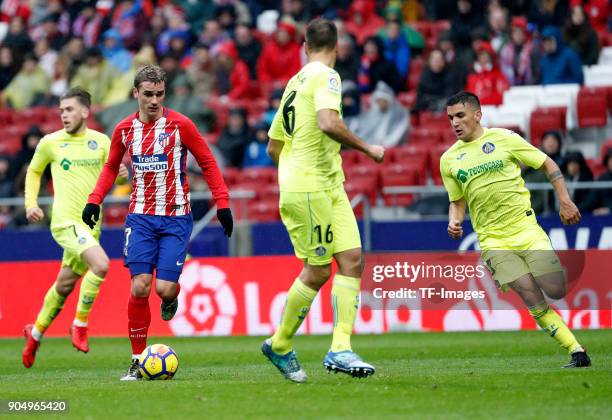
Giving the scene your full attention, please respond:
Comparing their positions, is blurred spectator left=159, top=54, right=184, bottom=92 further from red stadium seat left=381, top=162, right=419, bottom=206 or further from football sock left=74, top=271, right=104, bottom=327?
football sock left=74, top=271, right=104, bottom=327

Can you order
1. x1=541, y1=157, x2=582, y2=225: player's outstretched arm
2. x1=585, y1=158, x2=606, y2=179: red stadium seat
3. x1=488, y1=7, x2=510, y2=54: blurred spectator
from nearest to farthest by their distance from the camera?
x1=541, y1=157, x2=582, y2=225: player's outstretched arm → x1=585, y1=158, x2=606, y2=179: red stadium seat → x1=488, y1=7, x2=510, y2=54: blurred spectator

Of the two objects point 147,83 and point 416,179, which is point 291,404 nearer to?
point 147,83

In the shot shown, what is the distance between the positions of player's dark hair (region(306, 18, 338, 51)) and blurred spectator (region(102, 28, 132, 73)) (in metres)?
15.4

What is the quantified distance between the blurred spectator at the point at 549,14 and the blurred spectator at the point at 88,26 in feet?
30.3

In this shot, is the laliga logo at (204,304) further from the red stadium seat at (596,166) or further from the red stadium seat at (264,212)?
the red stadium seat at (596,166)

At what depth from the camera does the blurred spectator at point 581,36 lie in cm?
1911

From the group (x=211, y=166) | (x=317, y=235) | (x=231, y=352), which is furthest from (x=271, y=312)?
(x=317, y=235)

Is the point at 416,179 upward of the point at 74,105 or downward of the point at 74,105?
downward

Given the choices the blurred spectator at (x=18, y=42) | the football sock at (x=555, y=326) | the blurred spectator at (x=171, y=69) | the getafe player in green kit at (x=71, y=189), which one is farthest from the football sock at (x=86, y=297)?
the blurred spectator at (x=18, y=42)

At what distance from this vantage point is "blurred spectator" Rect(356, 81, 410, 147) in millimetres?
19531

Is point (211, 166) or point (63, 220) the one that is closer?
point (211, 166)

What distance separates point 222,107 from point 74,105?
10.4 metres

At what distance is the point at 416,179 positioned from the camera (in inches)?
729

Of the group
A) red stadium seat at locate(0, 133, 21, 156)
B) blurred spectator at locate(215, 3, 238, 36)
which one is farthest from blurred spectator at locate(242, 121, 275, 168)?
red stadium seat at locate(0, 133, 21, 156)
